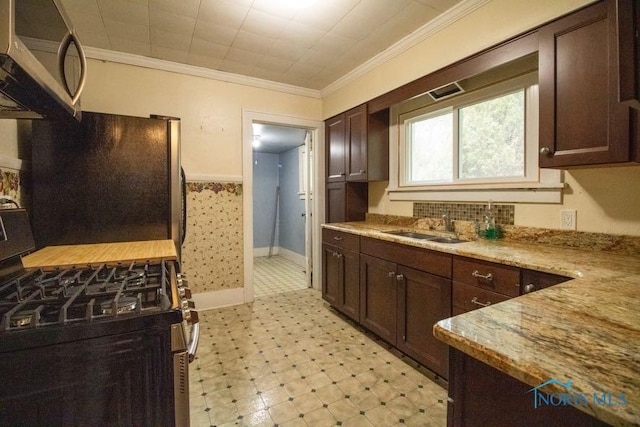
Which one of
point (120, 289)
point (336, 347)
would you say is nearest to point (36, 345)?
point (120, 289)

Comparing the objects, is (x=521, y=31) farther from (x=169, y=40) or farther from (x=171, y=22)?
(x=169, y=40)

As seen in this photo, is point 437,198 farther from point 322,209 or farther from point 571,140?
point 322,209

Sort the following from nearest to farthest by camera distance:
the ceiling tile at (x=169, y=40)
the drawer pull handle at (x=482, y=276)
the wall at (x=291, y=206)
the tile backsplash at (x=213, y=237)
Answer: the drawer pull handle at (x=482, y=276) → the ceiling tile at (x=169, y=40) → the tile backsplash at (x=213, y=237) → the wall at (x=291, y=206)

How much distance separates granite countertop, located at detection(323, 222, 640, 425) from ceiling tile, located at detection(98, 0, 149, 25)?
2660 millimetres

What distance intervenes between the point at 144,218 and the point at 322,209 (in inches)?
82.9

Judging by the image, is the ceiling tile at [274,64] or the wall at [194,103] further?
the ceiling tile at [274,64]

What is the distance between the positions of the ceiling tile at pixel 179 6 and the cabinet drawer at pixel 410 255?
2.10 m

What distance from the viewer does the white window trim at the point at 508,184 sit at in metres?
1.83

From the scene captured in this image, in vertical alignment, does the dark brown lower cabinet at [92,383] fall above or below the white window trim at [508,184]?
below

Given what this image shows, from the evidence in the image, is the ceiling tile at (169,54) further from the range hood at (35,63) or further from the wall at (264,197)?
the wall at (264,197)

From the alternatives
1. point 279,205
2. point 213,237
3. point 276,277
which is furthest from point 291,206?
point 213,237

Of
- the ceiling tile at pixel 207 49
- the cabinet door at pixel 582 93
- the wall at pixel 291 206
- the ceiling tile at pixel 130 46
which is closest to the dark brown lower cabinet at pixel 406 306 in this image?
the cabinet door at pixel 582 93

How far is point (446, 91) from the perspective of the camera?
2395mm

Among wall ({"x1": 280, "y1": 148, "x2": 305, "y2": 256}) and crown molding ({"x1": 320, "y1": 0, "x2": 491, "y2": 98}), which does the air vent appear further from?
wall ({"x1": 280, "y1": 148, "x2": 305, "y2": 256})
